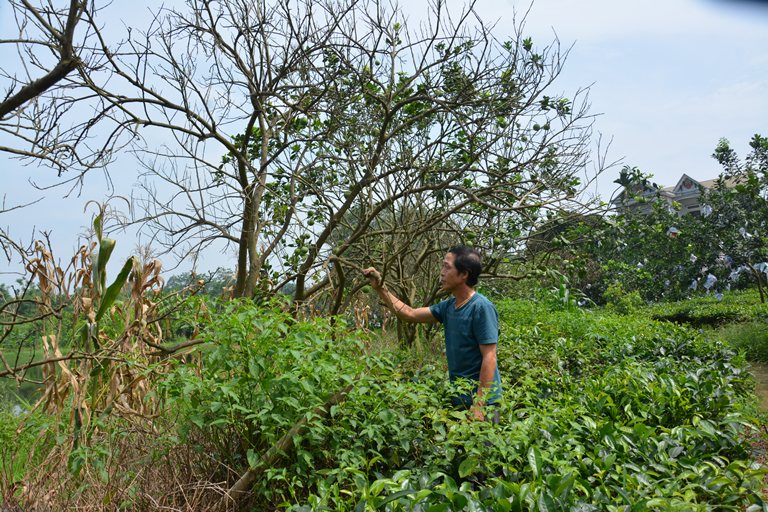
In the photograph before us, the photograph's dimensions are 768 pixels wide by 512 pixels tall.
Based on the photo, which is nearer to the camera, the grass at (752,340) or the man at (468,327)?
the man at (468,327)

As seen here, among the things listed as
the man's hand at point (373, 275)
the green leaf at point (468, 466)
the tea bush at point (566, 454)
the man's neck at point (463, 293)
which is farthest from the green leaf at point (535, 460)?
the man's hand at point (373, 275)

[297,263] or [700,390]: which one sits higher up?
[297,263]

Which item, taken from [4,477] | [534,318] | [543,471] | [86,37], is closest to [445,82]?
[86,37]

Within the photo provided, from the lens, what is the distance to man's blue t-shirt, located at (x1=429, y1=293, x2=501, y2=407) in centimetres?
375

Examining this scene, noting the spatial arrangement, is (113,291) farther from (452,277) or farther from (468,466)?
(468,466)

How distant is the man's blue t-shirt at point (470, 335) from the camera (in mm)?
3750

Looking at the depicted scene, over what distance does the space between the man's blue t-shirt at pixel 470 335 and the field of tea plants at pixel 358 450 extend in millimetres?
288

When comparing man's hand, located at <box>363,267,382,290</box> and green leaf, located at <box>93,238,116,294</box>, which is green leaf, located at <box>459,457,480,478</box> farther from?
green leaf, located at <box>93,238,116,294</box>

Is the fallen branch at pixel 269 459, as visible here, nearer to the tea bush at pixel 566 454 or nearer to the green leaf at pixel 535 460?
the tea bush at pixel 566 454

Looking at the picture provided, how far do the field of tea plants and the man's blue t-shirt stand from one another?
29 cm

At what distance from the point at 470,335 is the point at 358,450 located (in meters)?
0.99

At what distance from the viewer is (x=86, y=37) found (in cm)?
467

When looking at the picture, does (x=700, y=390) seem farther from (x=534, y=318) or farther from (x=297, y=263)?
(x=534, y=318)

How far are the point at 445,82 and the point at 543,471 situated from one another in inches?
161
